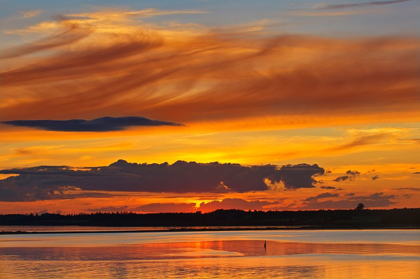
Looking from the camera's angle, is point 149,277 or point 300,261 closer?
point 149,277

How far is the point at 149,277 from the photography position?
182 ft

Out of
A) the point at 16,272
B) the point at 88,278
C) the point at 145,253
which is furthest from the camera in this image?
the point at 145,253

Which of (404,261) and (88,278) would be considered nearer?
(88,278)

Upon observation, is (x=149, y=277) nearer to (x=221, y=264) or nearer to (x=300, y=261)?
(x=221, y=264)

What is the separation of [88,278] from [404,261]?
108 feet

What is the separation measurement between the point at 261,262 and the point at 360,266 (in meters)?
10.2

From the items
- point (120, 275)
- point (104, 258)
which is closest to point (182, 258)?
point (104, 258)

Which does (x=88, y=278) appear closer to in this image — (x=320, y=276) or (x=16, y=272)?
(x=16, y=272)

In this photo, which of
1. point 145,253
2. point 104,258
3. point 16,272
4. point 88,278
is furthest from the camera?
point 145,253

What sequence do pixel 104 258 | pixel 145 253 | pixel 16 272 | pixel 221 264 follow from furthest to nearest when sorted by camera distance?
pixel 145 253 < pixel 104 258 < pixel 221 264 < pixel 16 272

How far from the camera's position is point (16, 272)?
61.5 metres

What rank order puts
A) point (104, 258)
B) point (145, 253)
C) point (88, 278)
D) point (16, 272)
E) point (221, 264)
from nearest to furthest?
point (88, 278)
point (16, 272)
point (221, 264)
point (104, 258)
point (145, 253)

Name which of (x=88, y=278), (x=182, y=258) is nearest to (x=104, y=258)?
(x=182, y=258)

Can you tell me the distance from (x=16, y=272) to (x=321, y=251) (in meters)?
40.2
